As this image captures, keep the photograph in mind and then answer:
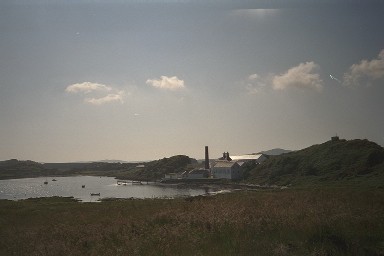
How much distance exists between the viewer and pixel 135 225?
14.8 metres

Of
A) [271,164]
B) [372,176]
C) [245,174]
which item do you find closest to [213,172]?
[245,174]

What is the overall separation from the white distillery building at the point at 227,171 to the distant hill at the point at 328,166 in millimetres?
6391

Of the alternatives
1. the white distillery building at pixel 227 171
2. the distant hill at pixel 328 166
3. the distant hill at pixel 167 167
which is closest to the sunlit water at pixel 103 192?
the white distillery building at pixel 227 171

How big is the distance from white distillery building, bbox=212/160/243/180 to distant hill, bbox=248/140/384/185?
6.39 metres

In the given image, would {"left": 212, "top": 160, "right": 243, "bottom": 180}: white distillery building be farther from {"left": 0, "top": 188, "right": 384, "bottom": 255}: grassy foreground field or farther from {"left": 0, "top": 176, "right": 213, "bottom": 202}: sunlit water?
{"left": 0, "top": 188, "right": 384, "bottom": 255}: grassy foreground field

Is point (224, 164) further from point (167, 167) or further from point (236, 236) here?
point (236, 236)

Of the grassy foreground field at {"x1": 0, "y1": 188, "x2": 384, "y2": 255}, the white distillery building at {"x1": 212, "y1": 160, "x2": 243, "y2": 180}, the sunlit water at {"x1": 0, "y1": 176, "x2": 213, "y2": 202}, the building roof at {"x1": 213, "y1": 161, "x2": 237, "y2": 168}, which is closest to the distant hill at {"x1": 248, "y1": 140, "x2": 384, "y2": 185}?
the white distillery building at {"x1": 212, "y1": 160, "x2": 243, "y2": 180}

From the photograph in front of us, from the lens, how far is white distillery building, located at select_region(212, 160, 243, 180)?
357ft

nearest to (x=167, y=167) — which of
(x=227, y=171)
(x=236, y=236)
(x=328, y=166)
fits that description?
(x=227, y=171)

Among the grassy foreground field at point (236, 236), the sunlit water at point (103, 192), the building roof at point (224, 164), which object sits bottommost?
the sunlit water at point (103, 192)

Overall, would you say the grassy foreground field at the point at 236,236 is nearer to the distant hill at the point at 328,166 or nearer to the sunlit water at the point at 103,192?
the sunlit water at the point at 103,192

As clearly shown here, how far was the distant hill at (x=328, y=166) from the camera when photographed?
68312mm

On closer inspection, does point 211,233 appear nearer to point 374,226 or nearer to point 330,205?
point 374,226

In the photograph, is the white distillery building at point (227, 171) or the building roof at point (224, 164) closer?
the white distillery building at point (227, 171)
